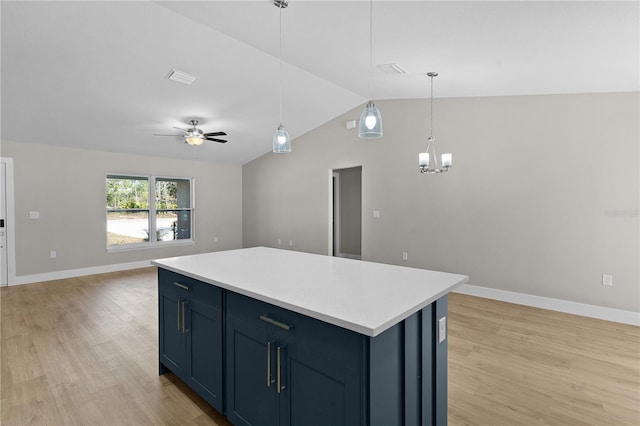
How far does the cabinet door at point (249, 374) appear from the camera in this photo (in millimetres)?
1537

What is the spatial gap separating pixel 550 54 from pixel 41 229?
23.9 feet

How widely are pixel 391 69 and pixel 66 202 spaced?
5.77 metres

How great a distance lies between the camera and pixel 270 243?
24.4ft

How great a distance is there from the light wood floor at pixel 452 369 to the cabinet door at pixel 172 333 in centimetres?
18

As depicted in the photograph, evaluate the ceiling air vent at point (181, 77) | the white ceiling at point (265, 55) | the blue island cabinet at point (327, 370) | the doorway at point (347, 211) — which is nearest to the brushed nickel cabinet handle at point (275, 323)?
the blue island cabinet at point (327, 370)

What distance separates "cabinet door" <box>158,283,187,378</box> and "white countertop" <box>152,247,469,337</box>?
250 mm

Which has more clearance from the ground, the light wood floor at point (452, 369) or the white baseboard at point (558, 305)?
the white baseboard at point (558, 305)

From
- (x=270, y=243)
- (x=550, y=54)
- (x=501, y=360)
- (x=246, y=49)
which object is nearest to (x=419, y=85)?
(x=550, y=54)

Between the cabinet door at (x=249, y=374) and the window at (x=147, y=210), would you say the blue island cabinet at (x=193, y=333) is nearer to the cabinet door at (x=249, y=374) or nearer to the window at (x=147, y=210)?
the cabinet door at (x=249, y=374)

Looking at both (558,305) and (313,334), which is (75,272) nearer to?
(313,334)

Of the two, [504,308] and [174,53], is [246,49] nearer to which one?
[174,53]

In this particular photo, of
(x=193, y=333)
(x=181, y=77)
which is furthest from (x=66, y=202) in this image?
(x=193, y=333)

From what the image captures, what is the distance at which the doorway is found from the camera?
25.9 feet

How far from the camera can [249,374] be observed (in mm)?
1649
